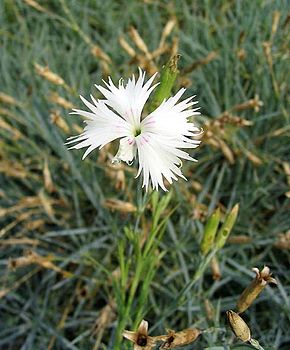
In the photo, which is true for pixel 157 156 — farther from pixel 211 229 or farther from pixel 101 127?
pixel 211 229

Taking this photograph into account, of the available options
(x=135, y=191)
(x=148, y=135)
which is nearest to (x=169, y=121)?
(x=148, y=135)

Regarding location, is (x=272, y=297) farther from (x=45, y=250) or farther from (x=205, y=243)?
(x=45, y=250)

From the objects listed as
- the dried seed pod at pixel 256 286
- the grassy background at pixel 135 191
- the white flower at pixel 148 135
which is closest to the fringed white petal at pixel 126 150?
the white flower at pixel 148 135

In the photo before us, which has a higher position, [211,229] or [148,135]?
[148,135]

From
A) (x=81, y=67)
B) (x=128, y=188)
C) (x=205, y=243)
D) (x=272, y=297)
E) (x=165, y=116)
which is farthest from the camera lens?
(x=81, y=67)

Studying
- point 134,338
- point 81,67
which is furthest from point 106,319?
point 81,67

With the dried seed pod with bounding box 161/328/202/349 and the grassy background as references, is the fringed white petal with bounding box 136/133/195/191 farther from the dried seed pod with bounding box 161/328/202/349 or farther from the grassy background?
the grassy background

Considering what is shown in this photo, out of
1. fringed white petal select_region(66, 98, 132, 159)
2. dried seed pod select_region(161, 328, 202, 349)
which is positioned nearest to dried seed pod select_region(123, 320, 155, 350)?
dried seed pod select_region(161, 328, 202, 349)
